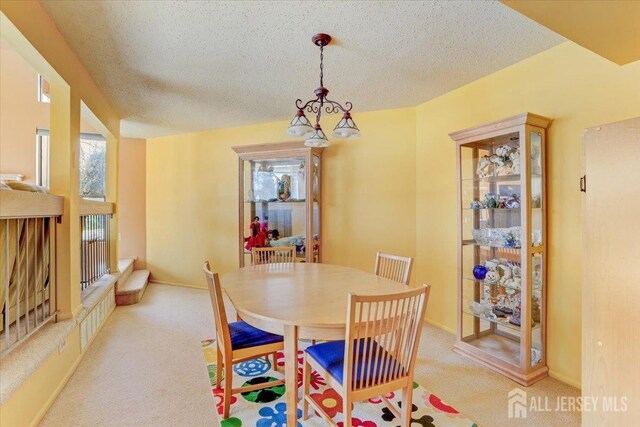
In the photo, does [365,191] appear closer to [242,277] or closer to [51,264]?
[242,277]

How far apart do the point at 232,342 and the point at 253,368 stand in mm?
708

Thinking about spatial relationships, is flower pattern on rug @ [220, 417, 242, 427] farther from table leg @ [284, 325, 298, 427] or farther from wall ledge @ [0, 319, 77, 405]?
wall ledge @ [0, 319, 77, 405]

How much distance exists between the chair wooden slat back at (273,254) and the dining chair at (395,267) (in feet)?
3.06

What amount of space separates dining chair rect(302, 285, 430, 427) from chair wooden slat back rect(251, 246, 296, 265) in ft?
5.12

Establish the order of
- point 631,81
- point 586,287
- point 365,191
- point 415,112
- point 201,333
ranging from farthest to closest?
1. point 365,191
2. point 415,112
3. point 201,333
4. point 631,81
5. point 586,287

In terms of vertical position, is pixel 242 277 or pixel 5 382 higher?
pixel 242 277

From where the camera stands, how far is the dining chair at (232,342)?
1.76 metres

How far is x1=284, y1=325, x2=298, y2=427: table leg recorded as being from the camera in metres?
1.51

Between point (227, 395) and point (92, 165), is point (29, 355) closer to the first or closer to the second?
point (227, 395)

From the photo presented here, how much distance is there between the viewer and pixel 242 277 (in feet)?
7.45

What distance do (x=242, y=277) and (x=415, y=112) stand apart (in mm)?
2565

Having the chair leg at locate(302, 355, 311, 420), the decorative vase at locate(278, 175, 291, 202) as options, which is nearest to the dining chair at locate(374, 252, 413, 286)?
the chair leg at locate(302, 355, 311, 420)

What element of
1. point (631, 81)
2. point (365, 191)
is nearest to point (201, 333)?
point (365, 191)

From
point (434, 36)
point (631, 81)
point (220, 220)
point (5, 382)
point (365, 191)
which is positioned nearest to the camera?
point (5, 382)
